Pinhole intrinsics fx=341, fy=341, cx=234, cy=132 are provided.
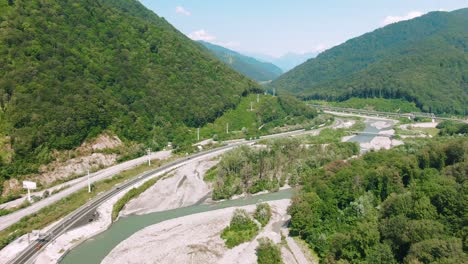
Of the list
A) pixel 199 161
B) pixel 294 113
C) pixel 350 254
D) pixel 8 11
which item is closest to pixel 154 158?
pixel 199 161

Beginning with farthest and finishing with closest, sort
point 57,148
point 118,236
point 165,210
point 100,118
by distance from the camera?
point 100,118 → point 57,148 → point 165,210 → point 118,236

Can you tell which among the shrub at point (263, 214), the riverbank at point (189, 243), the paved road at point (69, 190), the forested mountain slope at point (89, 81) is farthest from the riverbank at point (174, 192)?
the forested mountain slope at point (89, 81)

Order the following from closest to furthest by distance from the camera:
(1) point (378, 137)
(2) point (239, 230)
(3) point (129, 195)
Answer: (2) point (239, 230) < (3) point (129, 195) < (1) point (378, 137)

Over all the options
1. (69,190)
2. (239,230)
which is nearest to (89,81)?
(69,190)

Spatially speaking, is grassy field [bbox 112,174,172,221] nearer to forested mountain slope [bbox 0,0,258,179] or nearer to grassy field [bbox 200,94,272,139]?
forested mountain slope [bbox 0,0,258,179]

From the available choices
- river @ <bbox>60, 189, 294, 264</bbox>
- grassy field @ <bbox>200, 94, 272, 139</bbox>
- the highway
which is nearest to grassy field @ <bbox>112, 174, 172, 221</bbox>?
river @ <bbox>60, 189, 294, 264</bbox>

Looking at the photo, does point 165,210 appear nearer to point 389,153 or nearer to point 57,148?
point 57,148

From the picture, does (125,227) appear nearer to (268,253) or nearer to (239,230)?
(239,230)
